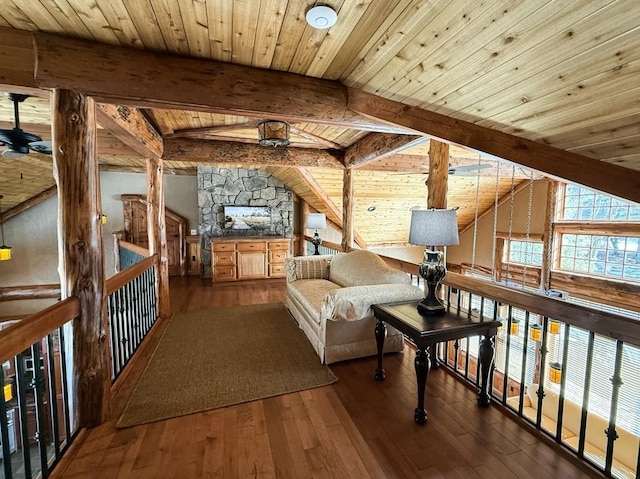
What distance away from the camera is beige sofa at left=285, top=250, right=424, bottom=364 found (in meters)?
2.50

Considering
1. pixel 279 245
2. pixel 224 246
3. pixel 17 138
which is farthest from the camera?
pixel 279 245

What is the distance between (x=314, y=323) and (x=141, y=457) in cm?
159

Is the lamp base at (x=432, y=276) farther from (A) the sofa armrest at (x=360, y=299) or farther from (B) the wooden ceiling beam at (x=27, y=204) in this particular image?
(B) the wooden ceiling beam at (x=27, y=204)

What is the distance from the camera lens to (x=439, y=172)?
9.33 feet

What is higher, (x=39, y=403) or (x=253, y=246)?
(x=253, y=246)

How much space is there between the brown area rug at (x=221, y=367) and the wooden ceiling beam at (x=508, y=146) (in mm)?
2084

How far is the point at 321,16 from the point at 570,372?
300 inches

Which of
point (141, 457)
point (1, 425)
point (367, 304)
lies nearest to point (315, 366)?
point (367, 304)

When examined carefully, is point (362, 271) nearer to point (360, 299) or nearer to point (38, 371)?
point (360, 299)

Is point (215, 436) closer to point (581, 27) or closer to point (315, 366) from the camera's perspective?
point (315, 366)

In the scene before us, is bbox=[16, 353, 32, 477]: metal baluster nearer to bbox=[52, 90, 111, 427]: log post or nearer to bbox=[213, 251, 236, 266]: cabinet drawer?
bbox=[52, 90, 111, 427]: log post

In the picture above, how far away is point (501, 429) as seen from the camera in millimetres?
1954

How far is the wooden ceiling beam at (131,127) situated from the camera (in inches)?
89.9

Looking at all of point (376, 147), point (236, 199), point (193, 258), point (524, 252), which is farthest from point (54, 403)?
point (524, 252)
